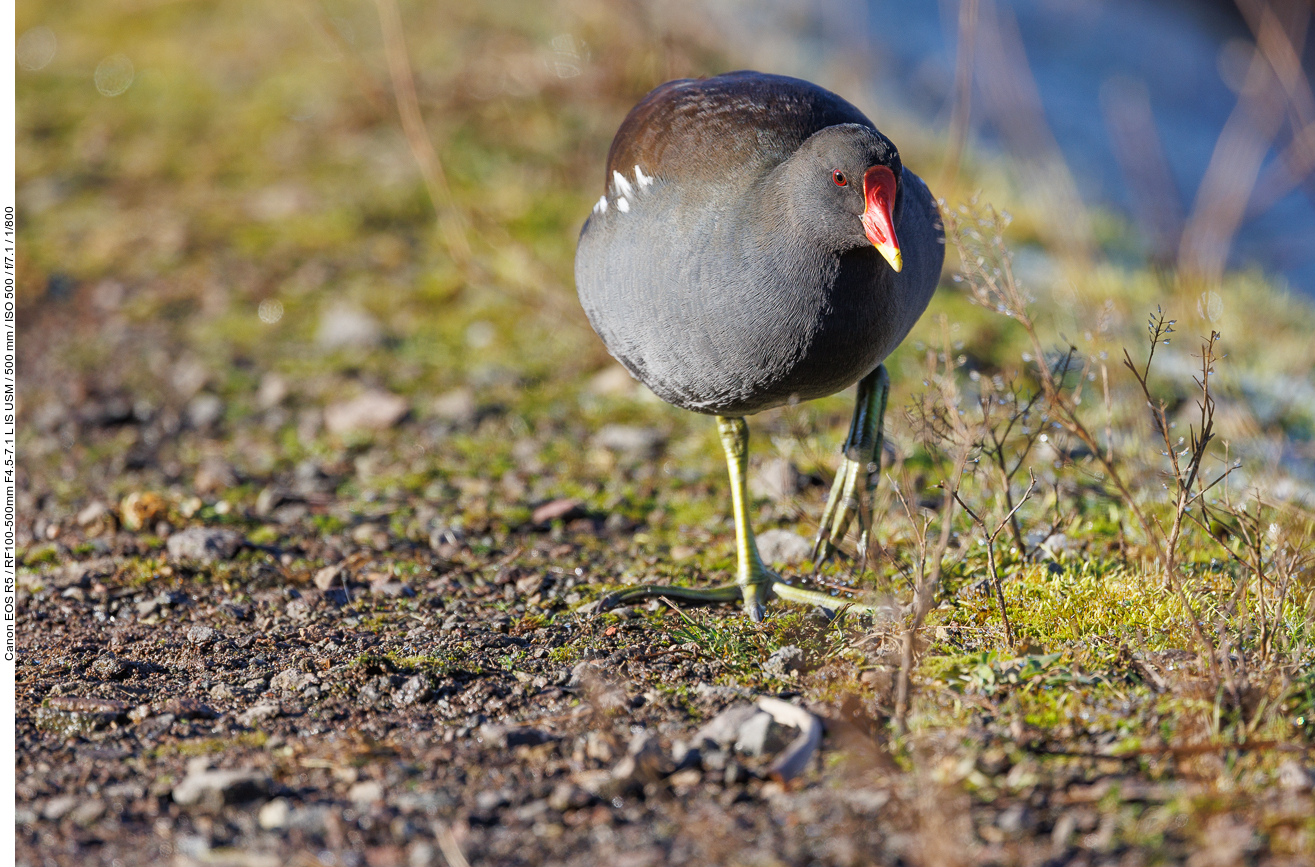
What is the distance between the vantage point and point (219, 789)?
209 centimetres

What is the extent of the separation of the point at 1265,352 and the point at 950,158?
1.64 metres

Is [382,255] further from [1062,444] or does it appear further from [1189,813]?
[1189,813]

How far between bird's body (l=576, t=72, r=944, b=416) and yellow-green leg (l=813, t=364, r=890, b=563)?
314 millimetres

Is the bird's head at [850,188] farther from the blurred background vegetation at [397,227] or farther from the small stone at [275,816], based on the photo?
the small stone at [275,816]

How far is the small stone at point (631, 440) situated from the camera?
13.2 feet

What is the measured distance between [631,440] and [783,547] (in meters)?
0.91

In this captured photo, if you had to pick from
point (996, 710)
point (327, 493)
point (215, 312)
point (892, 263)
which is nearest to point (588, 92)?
point (215, 312)

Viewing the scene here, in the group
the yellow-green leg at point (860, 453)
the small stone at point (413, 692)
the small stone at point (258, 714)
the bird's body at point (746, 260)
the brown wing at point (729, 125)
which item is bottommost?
the small stone at point (258, 714)

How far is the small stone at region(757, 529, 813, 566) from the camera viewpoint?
326 centimetres

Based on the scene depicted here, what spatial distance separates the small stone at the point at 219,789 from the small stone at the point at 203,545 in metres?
1.24

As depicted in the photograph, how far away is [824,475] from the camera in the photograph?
11.4 ft

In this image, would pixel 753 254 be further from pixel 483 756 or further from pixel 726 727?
pixel 483 756

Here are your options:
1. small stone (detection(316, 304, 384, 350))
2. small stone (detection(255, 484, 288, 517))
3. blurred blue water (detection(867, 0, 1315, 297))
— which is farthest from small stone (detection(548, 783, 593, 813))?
blurred blue water (detection(867, 0, 1315, 297))

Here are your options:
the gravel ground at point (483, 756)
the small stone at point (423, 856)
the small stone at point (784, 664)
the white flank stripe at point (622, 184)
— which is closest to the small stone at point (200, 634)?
the gravel ground at point (483, 756)
